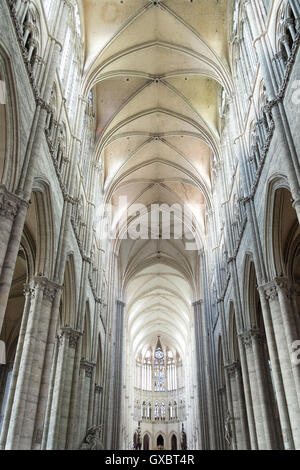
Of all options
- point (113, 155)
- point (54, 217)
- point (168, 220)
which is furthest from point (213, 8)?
point (168, 220)

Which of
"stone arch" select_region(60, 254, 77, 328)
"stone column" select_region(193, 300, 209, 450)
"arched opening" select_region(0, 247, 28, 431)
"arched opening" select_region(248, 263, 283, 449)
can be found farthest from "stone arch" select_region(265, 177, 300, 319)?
"stone column" select_region(193, 300, 209, 450)

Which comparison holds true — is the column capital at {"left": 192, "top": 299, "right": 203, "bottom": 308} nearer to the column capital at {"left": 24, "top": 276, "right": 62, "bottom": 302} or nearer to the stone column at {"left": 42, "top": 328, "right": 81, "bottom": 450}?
the stone column at {"left": 42, "top": 328, "right": 81, "bottom": 450}

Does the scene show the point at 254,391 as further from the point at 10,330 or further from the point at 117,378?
the point at 117,378

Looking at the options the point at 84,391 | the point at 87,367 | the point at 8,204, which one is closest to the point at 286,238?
the point at 8,204

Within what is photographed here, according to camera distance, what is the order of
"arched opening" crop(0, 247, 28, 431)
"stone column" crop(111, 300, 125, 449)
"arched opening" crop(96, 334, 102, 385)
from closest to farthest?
"arched opening" crop(0, 247, 28, 431) < "arched opening" crop(96, 334, 102, 385) < "stone column" crop(111, 300, 125, 449)

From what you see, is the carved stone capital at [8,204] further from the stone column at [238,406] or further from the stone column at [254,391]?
the stone column at [238,406]

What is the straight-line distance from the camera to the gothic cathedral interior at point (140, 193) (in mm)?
10219

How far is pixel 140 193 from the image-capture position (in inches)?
1164

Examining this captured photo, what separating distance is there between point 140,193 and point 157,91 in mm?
8665

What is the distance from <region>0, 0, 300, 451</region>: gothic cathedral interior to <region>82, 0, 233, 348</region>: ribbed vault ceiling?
0.26ft

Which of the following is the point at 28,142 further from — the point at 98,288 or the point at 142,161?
the point at 142,161

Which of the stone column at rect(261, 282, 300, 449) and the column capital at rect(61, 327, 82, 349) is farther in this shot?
the column capital at rect(61, 327, 82, 349)

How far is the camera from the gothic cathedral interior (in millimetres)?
10219

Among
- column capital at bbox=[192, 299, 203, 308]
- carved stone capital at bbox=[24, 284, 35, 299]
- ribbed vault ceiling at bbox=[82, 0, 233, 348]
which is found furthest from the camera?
column capital at bbox=[192, 299, 203, 308]
